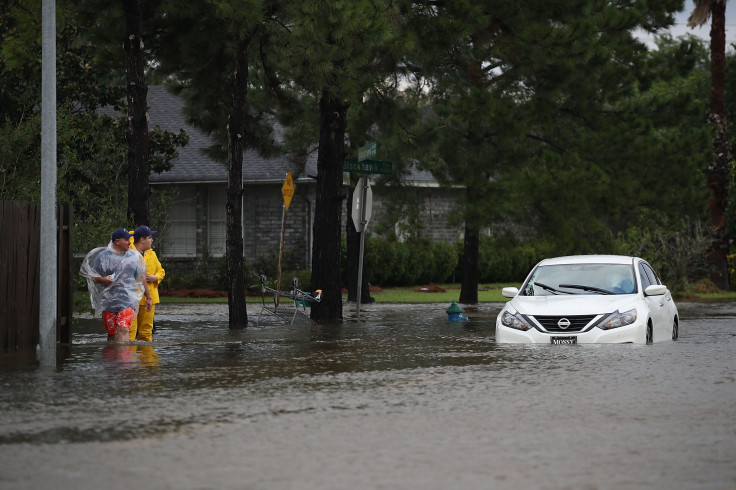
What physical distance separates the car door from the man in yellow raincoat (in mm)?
6586

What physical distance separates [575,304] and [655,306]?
1513 mm

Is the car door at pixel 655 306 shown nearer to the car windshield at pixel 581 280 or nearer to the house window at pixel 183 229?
the car windshield at pixel 581 280

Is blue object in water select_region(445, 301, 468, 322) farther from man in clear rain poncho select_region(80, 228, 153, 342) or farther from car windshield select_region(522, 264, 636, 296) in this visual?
man in clear rain poncho select_region(80, 228, 153, 342)

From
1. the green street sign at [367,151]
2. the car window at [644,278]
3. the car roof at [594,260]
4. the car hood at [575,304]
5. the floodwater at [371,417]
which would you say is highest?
the green street sign at [367,151]

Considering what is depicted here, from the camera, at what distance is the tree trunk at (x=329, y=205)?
24.2m

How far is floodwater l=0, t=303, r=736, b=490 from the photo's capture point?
24.8 ft

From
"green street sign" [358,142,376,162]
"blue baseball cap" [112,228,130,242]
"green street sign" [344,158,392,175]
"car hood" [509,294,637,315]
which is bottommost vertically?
"car hood" [509,294,637,315]

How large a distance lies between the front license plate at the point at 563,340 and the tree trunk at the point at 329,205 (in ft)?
30.5

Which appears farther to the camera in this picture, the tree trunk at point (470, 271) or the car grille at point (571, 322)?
the tree trunk at point (470, 271)

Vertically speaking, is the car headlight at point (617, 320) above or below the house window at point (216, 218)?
below

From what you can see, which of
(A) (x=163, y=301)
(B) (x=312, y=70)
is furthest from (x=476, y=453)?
(A) (x=163, y=301)

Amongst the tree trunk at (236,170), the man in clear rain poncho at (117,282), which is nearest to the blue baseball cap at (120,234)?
the man in clear rain poncho at (117,282)

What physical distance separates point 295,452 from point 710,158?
26396mm

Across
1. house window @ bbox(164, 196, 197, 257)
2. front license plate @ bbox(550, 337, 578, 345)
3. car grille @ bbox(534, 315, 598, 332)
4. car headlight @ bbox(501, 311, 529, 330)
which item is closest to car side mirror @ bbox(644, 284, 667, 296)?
car grille @ bbox(534, 315, 598, 332)
